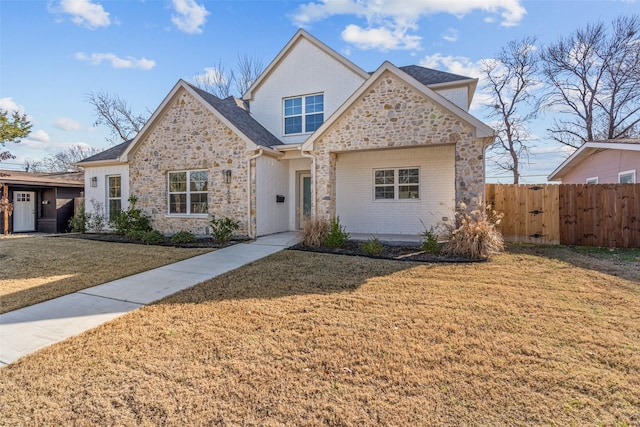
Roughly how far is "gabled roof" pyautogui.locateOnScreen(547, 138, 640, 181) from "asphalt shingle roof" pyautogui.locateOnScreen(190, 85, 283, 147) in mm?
12761

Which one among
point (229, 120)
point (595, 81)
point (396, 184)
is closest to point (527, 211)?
point (396, 184)

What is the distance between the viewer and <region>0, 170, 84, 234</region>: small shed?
16.8 metres

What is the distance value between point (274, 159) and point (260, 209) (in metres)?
2.24

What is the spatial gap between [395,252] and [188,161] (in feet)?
28.8

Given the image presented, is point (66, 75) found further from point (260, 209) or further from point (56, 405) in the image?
point (56, 405)

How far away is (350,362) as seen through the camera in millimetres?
3225

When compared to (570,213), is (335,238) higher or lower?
lower

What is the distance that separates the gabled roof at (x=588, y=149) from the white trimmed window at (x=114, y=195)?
2034 centimetres

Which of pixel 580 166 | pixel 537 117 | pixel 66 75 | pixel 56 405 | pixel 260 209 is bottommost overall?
pixel 56 405

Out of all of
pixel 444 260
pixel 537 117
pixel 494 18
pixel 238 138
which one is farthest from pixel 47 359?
pixel 537 117

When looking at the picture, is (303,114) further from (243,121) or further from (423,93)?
(423,93)

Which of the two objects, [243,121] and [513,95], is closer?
[243,121]

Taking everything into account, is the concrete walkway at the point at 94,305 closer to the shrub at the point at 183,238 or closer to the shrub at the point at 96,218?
the shrub at the point at 183,238

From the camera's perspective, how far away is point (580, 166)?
49.8 ft
